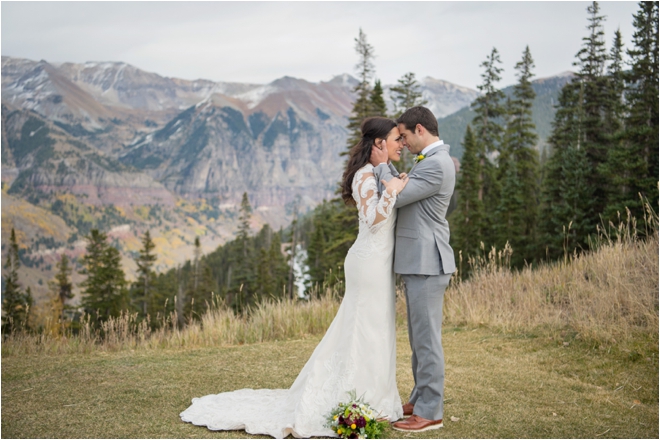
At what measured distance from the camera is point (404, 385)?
650 cm

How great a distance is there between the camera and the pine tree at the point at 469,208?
44.1 meters

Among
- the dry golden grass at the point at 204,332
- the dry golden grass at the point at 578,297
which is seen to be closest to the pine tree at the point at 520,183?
the dry golden grass at the point at 578,297

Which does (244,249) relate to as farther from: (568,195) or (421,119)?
(421,119)

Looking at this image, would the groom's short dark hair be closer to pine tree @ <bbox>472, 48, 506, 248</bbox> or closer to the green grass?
the green grass

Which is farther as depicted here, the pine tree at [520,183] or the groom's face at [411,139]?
the pine tree at [520,183]

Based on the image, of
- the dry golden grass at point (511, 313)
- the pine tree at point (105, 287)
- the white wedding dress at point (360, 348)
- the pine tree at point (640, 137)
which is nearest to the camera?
the white wedding dress at point (360, 348)

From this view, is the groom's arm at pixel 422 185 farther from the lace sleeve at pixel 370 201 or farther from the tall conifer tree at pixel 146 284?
the tall conifer tree at pixel 146 284

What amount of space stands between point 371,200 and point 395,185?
→ 30cm

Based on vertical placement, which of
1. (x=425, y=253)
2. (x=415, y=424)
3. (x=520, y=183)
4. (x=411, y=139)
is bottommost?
(x=415, y=424)

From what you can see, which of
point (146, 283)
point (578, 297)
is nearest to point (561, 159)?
point (578, 297)

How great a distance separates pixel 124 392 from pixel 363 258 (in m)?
3.29

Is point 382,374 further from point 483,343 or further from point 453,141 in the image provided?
point 453,141

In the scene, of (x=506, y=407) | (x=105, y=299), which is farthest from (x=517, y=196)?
(x=506, y=407)

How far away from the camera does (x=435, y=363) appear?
484cm
